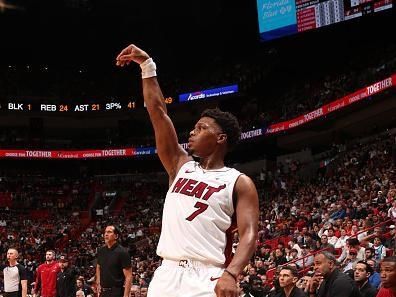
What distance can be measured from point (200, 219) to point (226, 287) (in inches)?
17.3

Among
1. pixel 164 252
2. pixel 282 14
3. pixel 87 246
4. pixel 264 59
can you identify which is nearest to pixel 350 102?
pixel 282 14

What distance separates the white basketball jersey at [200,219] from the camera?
3.19m

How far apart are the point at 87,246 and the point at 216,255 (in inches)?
937

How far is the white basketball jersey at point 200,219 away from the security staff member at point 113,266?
489cm

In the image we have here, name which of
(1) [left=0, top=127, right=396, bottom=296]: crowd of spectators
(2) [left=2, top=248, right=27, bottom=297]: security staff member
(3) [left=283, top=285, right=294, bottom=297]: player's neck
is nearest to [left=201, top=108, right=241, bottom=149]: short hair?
(3) [left=283, top=285, right=294, bottom=297]: player's neck

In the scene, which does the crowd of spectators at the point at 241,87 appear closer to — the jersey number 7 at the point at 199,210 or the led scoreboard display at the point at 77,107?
the led scoreboard display at the point at 77,107

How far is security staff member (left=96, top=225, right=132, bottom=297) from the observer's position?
8094 mm

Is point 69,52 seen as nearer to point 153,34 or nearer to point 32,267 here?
point 153,34

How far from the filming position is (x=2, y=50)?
114 feet
